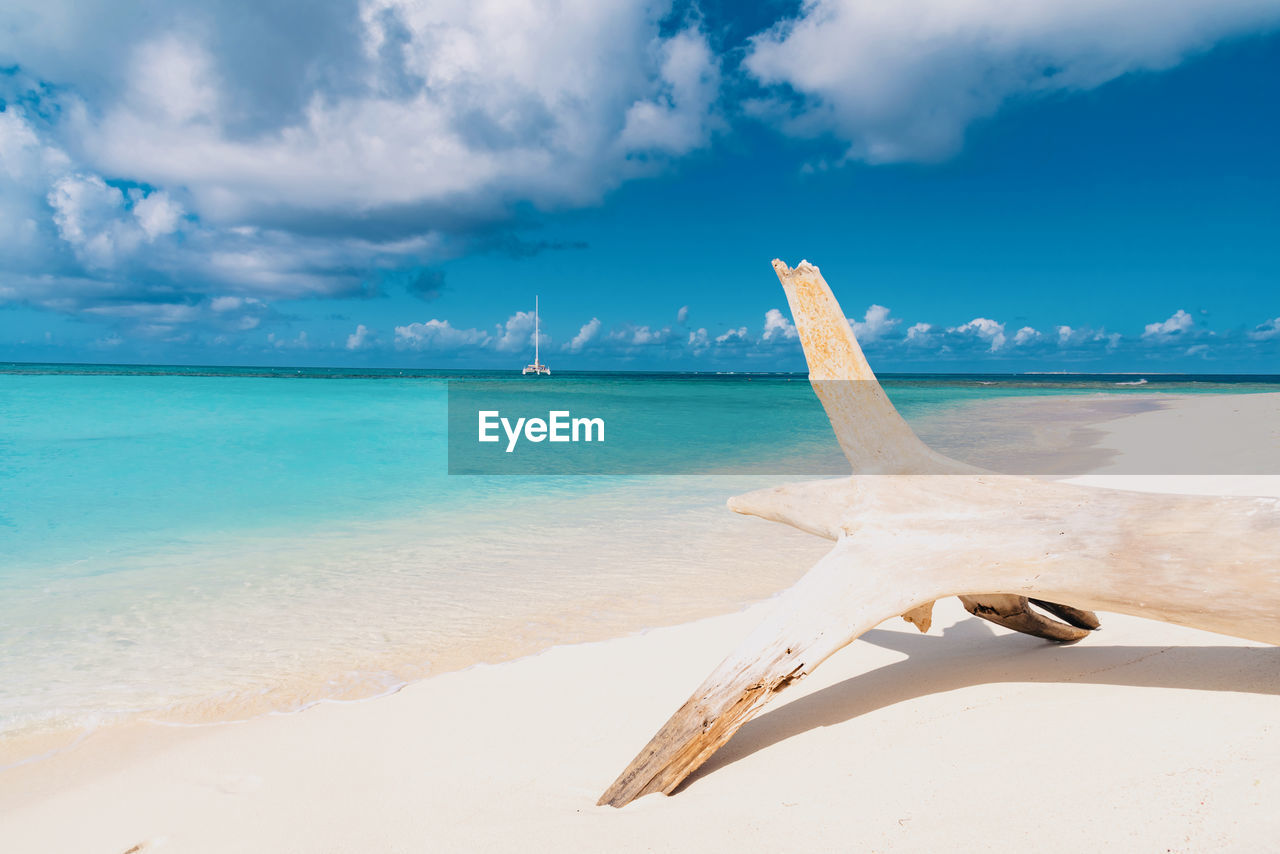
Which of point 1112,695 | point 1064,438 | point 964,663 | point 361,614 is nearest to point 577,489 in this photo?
point 361,614

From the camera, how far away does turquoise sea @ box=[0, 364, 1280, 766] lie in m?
3.81

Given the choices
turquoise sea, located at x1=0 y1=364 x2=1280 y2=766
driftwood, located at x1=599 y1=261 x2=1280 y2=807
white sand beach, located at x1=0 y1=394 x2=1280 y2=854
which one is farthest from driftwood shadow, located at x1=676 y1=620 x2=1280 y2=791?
turquoise sea, located at x1=0 y1=364 x2=1280 y2=766

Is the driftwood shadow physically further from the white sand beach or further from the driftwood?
the driftwood

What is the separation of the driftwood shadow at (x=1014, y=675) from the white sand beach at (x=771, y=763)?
0.5 inches

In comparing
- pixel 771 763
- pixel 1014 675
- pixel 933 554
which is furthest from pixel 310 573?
pixel 1014 675

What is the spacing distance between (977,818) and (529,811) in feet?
4.62

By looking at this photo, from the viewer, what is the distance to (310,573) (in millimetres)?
5730

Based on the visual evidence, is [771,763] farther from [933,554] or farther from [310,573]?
[310,573]

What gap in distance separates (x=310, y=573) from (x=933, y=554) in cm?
514

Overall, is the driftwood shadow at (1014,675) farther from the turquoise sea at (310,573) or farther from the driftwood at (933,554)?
the turquoise sea at (310,573)

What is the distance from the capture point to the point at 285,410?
26.3 metres

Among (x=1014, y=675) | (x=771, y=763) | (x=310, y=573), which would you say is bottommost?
(x=310, y=573)

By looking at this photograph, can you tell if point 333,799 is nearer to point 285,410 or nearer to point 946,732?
point 946,732

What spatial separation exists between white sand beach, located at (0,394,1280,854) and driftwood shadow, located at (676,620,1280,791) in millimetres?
13
